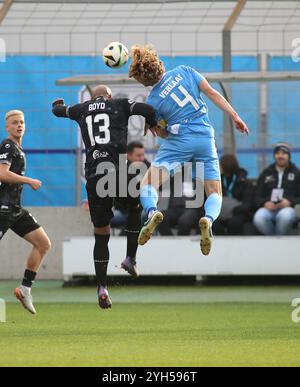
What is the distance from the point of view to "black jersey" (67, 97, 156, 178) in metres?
11.0

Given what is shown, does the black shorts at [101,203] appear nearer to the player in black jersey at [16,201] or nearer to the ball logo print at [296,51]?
the player in black jersey at [16,201]

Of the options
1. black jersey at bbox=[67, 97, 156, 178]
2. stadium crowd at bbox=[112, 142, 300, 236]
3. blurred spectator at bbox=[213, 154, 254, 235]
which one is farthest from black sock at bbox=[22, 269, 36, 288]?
blurred spectator at bbox=[213, 154, 254, 235]

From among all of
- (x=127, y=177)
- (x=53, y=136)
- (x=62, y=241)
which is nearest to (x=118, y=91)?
(x=53, y=136)

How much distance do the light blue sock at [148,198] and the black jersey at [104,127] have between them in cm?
59

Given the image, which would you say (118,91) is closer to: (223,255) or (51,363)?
(223,255)

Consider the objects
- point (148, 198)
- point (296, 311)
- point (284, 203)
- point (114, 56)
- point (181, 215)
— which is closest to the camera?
point (148, 198)

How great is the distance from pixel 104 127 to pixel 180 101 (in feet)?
2.73

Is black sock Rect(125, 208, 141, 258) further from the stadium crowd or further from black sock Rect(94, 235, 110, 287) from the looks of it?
the stadium crowd

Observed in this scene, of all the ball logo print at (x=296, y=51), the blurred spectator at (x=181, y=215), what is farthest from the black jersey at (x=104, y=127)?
the ball logo print at (x=296, y=51)

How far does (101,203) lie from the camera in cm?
1116

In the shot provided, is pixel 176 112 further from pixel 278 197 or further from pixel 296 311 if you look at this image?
pixel 278 197

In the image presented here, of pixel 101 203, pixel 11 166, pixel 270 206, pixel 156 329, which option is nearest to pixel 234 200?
pixel 270 206

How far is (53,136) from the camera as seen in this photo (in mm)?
16172

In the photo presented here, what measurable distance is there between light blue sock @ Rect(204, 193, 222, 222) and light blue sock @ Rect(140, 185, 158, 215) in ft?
1.61
